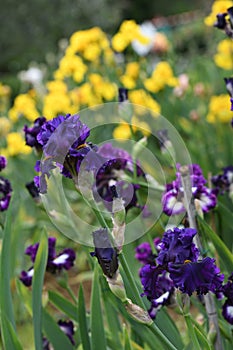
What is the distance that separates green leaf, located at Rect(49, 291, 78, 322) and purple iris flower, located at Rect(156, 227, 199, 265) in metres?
0.59

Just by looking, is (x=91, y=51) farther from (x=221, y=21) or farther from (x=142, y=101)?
(x=221, y=21)

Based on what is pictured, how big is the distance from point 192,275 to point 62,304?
0.64 m

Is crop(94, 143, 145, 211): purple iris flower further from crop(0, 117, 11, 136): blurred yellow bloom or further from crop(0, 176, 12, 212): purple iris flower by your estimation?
crop(0, 117, 11, 136): blurred yellow bloom

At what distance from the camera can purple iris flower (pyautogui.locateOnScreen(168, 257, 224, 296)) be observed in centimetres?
91

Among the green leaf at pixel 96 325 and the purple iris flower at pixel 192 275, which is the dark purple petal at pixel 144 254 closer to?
the green leaf at pixel 96 325

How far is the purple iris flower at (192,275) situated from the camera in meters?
0.91

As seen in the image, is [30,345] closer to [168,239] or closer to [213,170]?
[213,170]

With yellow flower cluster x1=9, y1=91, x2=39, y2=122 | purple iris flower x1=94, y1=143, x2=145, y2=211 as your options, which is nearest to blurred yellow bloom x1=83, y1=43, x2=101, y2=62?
yellow flower cluster x1=9, y1=91, x2=39, y2=122

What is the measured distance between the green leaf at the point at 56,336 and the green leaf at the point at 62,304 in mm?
63

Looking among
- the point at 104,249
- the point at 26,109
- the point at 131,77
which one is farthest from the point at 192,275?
the point at 26,109

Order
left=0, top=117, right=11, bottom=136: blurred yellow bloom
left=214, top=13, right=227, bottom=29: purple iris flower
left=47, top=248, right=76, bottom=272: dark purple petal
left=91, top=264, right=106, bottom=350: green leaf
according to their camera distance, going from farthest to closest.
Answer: left=0, top=117, right=11, bottom=136: blurred yellow bloom → left=214, top=13, right=227, bottom=29: purple iris flower → left=47, top=248, right=76, bottom=272: dark purple petal → left=91, top=264, right=106, bottom=350: green leaf

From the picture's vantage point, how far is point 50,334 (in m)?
1.39

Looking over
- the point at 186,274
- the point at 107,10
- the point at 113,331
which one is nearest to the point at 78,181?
the point at 186,274

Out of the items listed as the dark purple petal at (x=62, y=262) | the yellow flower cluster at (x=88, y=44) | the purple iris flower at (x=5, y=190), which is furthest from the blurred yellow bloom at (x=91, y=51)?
the dark purple petal at (x=62, y=262)
